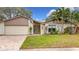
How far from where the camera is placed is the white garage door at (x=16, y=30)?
11.7 ft

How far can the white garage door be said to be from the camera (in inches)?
141

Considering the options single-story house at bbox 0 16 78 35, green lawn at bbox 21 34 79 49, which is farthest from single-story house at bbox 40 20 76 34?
green lawn at bbox 21 34 79 49

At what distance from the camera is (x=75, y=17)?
11.8 feet

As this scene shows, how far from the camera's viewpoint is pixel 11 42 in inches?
140

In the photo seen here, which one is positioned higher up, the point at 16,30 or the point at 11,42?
the point at 16,30

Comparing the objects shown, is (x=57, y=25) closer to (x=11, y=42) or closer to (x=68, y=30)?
(x=68, y=30)

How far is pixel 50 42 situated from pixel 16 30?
1.70ft

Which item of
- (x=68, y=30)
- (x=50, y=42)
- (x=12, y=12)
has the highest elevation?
(x=12, y=12)

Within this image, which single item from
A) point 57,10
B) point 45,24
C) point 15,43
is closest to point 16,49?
point 15,43

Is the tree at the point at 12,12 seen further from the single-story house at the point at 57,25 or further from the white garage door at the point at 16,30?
the single-story house at the point at 57,25

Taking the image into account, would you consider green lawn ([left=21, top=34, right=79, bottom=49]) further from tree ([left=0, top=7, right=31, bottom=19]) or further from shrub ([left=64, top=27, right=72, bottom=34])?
tree ([left=0, top=7, right=31, bottom=19])

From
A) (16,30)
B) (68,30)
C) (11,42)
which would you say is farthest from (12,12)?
(68,30)

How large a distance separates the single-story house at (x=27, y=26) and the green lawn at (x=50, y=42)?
9 centimetres

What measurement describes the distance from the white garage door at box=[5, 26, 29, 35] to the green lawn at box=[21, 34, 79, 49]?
0.12 meters
